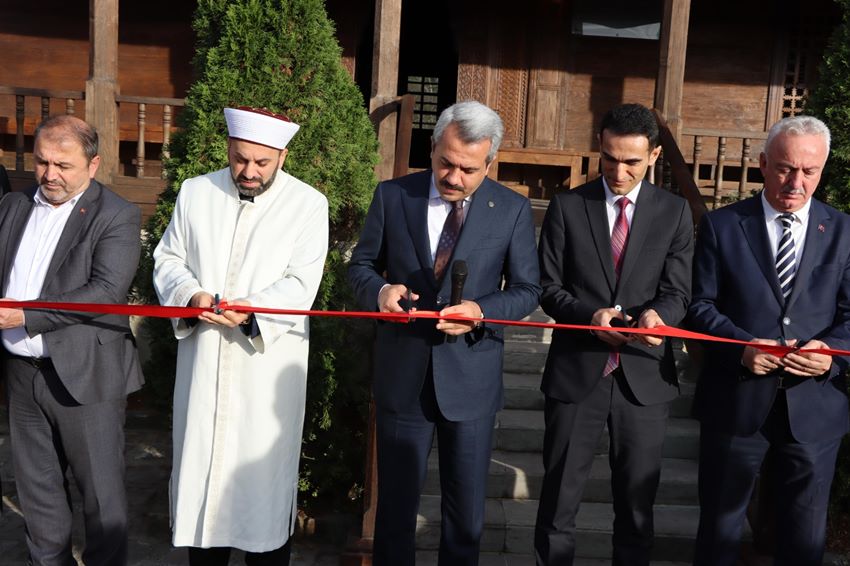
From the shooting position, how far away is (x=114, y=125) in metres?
8.38

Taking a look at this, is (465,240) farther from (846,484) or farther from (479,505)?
(846,484)

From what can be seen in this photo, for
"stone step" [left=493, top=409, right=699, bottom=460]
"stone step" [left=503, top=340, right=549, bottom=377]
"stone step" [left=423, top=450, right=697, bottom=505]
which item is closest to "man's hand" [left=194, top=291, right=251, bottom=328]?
"stone step" [left=423, top=450, right=697, bottom=505]

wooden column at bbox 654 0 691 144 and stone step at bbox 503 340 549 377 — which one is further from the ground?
wooden column at bbox 654 0 691 144

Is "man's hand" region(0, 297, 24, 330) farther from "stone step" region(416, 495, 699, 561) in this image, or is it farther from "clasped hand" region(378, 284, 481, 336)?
"stone step" region(416, 495, 699, 561)

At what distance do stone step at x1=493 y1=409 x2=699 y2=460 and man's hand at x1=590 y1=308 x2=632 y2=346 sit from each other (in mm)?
1918

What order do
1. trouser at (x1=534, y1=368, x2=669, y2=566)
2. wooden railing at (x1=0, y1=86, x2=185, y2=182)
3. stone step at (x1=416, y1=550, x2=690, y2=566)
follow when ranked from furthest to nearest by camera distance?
wooden railing at (x1=0, y1=86, x2=185, y2=182) → stone step at (x1=416, y1=550, x2=690, y2=566) → trouser at (x1=534, y1=368, x2=669, y2=566)

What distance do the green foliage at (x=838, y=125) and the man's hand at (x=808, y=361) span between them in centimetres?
182

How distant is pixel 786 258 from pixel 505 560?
90.0 inches

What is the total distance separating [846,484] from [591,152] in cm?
637

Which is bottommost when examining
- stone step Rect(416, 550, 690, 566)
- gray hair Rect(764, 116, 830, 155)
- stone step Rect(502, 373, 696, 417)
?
stone step Rect(416, 550, 690, 566)

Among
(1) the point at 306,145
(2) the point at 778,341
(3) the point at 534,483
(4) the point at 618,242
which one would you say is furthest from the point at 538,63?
(2) the point at 778,341

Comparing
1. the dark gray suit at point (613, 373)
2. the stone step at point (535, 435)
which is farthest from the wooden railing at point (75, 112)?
the dark gray suit at point (613, 373)

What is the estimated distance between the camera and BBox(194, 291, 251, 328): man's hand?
3.54m

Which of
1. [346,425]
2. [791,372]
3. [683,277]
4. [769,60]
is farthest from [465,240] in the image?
[769,60]
